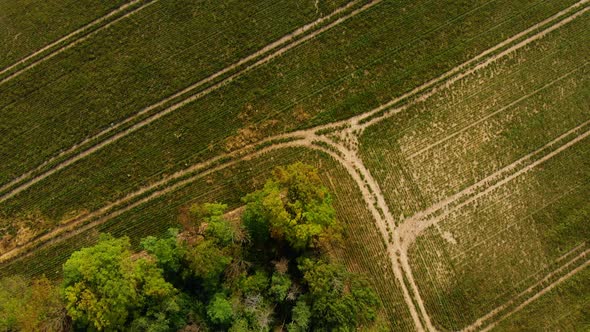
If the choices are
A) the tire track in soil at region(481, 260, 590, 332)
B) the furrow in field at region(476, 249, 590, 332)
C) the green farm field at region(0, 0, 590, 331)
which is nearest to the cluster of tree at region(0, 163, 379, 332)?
the green farm field at region(0, 0, 590, 331)

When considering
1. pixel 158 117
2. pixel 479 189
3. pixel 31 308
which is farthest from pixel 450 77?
pixel 31 308

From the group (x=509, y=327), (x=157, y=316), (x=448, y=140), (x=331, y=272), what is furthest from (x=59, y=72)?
(x=509, y=327)

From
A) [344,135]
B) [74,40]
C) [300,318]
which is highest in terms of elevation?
[74,40]

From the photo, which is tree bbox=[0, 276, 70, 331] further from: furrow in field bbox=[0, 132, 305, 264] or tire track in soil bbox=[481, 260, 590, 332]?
tire track in soil bbox=[481, 260, 590, 332]

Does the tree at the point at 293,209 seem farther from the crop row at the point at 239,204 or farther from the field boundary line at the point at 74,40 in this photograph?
the field boundary line at the point at 74,40

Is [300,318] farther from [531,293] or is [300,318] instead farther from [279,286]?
[531,293]

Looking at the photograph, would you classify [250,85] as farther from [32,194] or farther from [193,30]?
[32,194]

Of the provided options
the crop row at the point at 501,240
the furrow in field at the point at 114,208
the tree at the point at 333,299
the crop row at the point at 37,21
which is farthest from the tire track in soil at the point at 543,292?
the crop row at the point at 37,21
